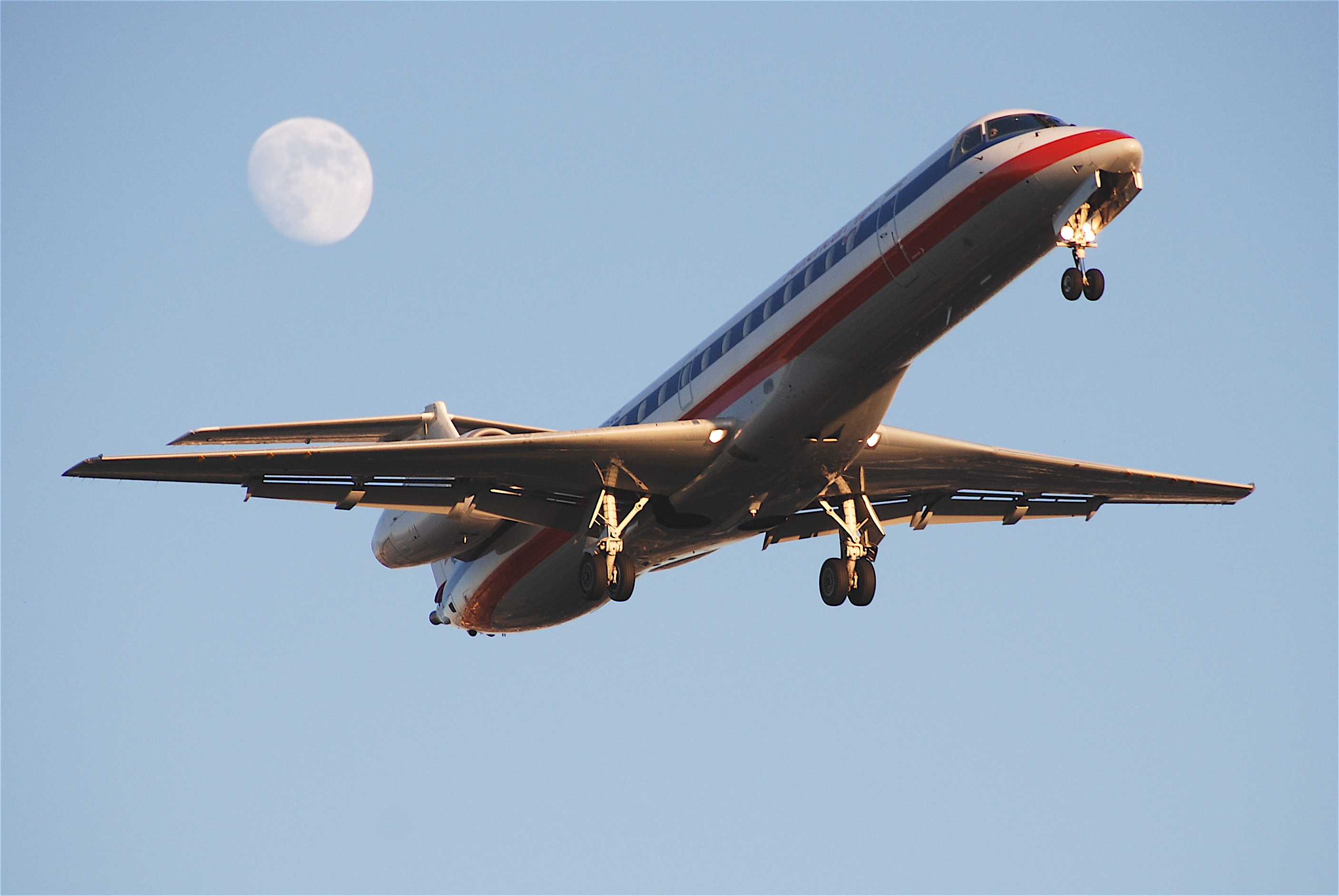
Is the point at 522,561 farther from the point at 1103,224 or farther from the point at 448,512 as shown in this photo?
the point at 1103,224

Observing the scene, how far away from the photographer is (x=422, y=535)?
86.7 feet

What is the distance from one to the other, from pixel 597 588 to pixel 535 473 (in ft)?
7.21

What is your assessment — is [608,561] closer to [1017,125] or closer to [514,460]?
[514,460]

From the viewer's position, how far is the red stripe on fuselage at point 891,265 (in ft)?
64.8

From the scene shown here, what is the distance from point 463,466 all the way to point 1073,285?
32.9ft

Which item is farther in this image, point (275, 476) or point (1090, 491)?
point (1090, 491)

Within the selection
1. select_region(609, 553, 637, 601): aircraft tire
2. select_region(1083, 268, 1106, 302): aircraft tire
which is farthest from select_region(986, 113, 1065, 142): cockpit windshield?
select_region(609, 553, 637, 601): aircraft tire

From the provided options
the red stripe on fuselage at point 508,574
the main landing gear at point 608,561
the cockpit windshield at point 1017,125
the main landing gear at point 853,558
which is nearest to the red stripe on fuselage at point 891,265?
the cockpit windshield at point 1017,125

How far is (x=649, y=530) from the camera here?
25.3m

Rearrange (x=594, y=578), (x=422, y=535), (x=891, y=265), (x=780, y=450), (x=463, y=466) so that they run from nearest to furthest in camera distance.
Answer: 1. (x=891, y=265)
2. (x=780, y=450)
3. (x=463, y=466)
4. (x=594, y=578)
5. (x=422, y=535)

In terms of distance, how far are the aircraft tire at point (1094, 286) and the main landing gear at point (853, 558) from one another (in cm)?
632

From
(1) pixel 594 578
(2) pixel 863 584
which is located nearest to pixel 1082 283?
(2) pixel 863 584

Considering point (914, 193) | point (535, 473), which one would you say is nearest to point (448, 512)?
point (535, 473)

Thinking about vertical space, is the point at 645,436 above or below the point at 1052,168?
below
